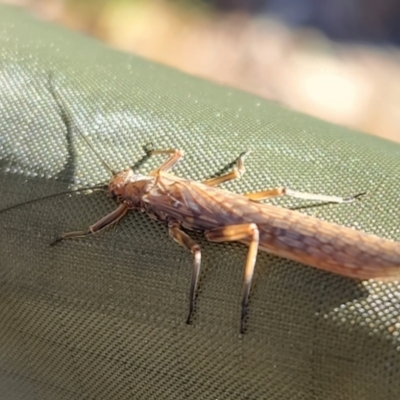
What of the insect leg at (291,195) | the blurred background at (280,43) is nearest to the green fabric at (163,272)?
the insect leg at (291,195)

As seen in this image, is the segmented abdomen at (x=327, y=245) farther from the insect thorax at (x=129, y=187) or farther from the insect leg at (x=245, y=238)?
the insect thorax at (x=129, y=187)

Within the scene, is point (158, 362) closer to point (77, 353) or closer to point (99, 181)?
point (77, 353)

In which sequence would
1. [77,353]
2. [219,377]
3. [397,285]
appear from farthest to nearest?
[77,353]
[219,377]
[397,285]

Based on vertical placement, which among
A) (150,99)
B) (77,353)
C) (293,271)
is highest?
(150,99)

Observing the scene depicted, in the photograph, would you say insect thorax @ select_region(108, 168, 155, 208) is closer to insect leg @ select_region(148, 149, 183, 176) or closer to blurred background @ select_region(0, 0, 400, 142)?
insect leg @ select_region(148, 149, 183, 176)

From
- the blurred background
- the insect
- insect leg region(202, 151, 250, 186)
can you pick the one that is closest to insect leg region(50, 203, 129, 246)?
the insect

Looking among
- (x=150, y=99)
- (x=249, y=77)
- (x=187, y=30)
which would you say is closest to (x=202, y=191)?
(x=150, y=99)

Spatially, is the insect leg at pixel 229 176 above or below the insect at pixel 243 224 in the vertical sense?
above
